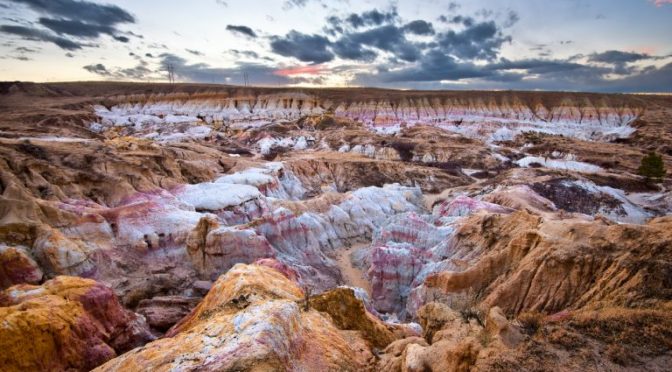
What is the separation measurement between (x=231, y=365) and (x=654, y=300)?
836 cm

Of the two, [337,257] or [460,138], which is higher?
[460,138]

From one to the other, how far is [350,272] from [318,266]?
214 cm

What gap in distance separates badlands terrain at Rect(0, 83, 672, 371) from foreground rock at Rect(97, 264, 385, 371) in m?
0.04

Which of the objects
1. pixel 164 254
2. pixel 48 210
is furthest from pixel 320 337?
pixel 48 210

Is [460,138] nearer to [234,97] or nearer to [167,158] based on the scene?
[167,158]

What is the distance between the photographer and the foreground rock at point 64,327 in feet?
28.3

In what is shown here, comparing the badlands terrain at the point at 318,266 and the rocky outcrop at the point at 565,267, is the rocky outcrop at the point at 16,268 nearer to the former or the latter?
the badlands terrain at the point at 318,266

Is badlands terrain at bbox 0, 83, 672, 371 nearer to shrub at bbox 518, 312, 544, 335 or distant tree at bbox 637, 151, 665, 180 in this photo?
shrub at bbox 518, 312, 544, 335

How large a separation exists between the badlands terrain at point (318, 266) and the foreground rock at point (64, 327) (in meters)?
0.04

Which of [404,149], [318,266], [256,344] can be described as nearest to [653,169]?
[404,149]

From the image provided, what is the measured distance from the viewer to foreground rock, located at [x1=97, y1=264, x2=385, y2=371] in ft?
22.8

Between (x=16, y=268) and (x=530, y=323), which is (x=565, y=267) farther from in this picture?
(x=16, y=268)

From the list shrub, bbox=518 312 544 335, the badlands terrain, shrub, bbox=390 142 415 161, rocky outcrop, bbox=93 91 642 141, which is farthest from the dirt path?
rocky outcrop, bbox=93 91 642 141

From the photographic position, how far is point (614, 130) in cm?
8206
